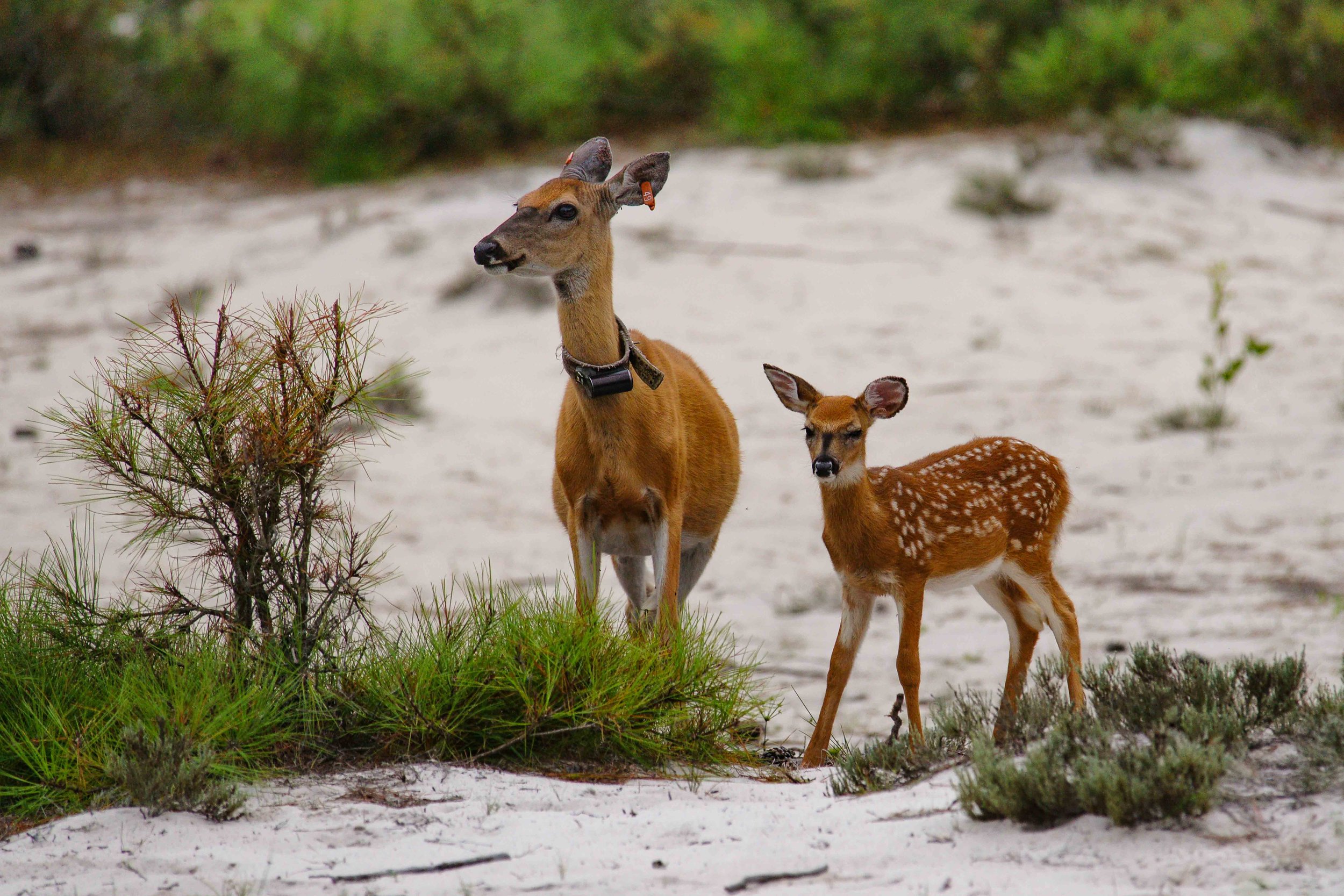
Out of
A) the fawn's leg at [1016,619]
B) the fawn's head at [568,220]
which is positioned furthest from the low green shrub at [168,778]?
the fawn's leg at [1016,619]

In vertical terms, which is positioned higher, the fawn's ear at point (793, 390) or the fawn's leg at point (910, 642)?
the fawn's ear at point (793, 390)

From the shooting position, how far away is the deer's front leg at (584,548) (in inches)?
246

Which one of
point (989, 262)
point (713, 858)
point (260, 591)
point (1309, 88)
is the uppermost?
point (1309, 88)

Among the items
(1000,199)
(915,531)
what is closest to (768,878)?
(915,531)

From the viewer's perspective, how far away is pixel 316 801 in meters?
4.82

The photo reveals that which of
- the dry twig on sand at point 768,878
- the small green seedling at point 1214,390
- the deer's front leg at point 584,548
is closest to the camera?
the dry twig on sand at point 768,878

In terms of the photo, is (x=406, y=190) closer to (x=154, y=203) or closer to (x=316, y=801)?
(x=154, y=203)

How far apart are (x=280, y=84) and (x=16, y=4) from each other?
497 cm

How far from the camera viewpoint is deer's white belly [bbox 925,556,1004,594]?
6.32m

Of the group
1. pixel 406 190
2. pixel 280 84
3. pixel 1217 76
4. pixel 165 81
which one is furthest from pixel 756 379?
pixel 165 81

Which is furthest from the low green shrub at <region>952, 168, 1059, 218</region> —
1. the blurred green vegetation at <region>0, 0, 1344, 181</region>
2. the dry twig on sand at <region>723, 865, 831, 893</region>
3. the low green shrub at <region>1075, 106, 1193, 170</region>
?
the dry twig on sand at <region>723, 865, 831, 893</region>

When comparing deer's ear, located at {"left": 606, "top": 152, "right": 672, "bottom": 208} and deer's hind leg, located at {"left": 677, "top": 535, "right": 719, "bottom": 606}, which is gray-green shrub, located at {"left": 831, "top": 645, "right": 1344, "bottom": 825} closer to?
deer's hind leg, located at {"left": 677, "top": 535, "right": 719, "bottom": 606}

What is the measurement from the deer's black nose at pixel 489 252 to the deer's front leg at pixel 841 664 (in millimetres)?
2022

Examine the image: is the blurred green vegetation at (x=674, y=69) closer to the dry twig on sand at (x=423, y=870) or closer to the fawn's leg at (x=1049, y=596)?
the fawn's leg at (x=1049, y=596)
